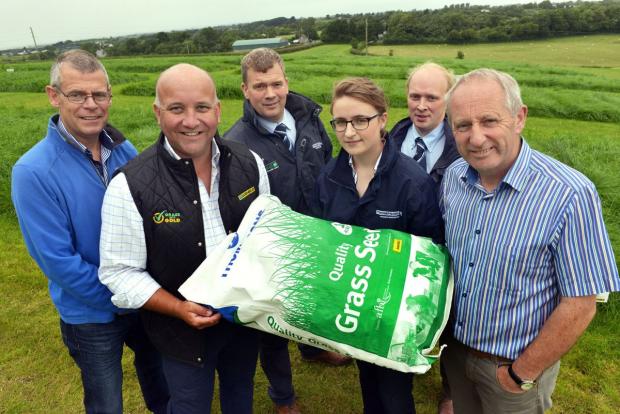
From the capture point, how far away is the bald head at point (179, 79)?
2219mm

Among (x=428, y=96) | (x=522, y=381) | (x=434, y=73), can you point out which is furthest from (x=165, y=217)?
(x=434, y=73)

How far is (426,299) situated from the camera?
6.92ft

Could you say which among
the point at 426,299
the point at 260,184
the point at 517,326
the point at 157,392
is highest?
the point at 260,184

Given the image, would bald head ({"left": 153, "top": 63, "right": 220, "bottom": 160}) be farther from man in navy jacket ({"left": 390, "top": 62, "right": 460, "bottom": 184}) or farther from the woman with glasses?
man in navy jacket ({"left": 390, "top": 62, "right": 460, "bottom": 184})

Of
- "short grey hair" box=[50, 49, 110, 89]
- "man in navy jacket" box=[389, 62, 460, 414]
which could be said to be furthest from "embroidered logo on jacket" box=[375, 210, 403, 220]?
"short grey hair" box=[50, 49, 110, 89]

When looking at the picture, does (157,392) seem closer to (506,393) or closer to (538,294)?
(506,393)

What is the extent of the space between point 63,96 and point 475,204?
94.4 inches

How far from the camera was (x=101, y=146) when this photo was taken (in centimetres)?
271

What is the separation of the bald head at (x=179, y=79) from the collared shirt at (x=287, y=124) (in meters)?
1.18

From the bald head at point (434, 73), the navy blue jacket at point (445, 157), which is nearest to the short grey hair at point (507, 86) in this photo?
the navy blue jacket at point (445, 157)

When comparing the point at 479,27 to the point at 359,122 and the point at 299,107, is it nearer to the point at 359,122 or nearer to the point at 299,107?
the point at 299,107

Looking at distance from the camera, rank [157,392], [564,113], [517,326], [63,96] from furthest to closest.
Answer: [564,113]
[157,392]
[63,96]
[517,326]

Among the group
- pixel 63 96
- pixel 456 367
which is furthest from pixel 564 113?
pixel 63 96

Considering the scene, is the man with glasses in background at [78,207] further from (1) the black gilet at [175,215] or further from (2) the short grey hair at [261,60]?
(2) the short grey hair at [261,60]
